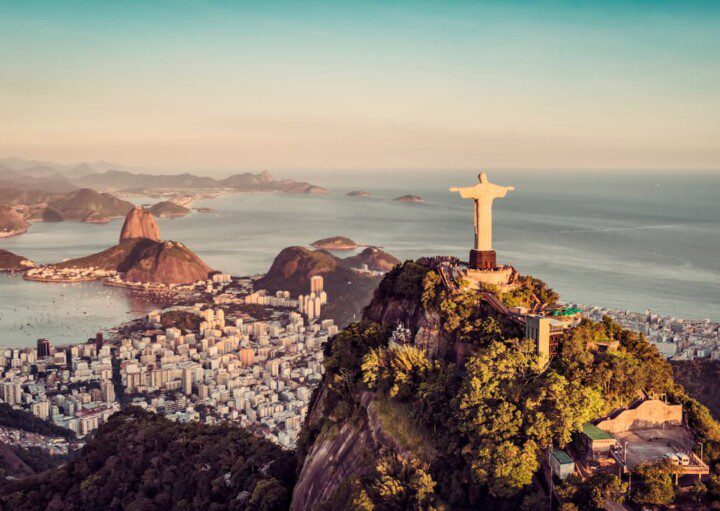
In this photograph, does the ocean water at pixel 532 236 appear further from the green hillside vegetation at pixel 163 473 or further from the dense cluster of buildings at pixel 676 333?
the green hillside vegetation at pixel 163 473

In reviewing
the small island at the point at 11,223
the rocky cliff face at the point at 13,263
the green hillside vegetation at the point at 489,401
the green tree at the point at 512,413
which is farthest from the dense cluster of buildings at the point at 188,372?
the small island at the point at 11,223

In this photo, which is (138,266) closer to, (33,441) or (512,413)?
(33,441)

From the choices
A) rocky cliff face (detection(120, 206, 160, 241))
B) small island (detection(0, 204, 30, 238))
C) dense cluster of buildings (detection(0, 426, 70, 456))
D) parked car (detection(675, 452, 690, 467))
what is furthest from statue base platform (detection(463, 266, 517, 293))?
small island (detection(0, 204, 30, 238))

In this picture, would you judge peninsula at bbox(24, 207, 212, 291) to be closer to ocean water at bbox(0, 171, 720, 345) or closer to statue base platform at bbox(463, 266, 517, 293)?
ocean water at bbox(0, 171, 720, 345)

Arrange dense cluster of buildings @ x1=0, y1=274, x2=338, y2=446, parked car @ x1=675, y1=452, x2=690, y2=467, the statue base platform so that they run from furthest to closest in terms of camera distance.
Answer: dense cluster of buildings @ x1=0, y1=274, x2=338, y2=446 < the statue base platform < parked car @ x1=675, y1=452, x2=690, y2=467

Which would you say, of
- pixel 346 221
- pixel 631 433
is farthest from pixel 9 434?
pixel 346 221

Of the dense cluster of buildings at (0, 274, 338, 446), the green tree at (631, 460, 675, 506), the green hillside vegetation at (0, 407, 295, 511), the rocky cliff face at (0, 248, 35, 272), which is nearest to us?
the green tree at (631, 460, 675, 506)
